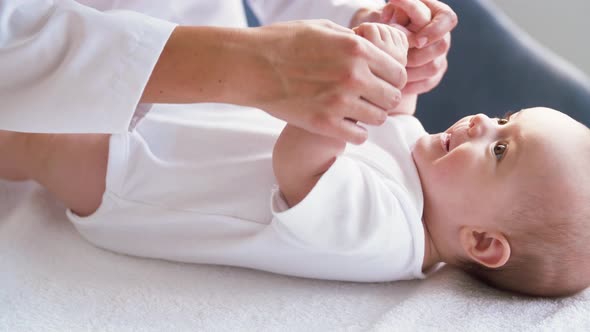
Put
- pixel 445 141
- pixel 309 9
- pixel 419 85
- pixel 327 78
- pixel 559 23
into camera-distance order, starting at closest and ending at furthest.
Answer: pixel 327 78, pixel 445 141, pixel 419 85, pixel 309 9, pixel 559 23

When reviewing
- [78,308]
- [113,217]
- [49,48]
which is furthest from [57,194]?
[49,48]

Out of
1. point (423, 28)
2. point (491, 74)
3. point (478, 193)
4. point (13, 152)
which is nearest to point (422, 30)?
point (423, 28)

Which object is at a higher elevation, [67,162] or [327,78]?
[327,78]

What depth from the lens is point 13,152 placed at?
3.30 ft

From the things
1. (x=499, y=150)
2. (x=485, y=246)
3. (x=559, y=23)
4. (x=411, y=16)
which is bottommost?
(x=559, y=23)

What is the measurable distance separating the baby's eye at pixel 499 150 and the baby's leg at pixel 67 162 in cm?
54

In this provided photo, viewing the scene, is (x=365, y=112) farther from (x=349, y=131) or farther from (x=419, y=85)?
(x=419, y=85)

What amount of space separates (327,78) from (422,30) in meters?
0.33

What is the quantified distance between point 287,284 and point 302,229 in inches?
4.7

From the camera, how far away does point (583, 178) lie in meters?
0.86

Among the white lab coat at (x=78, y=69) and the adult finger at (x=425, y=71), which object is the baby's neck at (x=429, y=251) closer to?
the adult finger at (x=425, y=71)

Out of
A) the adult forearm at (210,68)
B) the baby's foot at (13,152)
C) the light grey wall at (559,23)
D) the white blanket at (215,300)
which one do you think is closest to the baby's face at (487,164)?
the white blanket at (215,300)

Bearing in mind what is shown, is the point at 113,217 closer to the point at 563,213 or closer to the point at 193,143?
the point at 193,143

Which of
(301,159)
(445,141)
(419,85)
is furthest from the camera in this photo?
(419,85)
